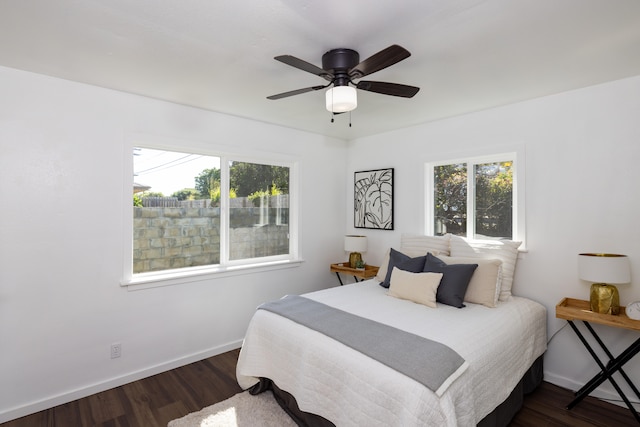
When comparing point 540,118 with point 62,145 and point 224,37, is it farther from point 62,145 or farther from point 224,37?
point 62,145

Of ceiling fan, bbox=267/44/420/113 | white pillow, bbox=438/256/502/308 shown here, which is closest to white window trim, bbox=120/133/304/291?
ceiling fan, bbox=267/44/420/113

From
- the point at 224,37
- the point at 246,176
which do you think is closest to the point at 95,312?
the point at 246,176

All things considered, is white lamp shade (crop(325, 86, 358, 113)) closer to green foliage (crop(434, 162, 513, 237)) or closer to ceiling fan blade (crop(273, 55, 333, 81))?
ceiling fan blade (crop(273, 55, 333, 81))

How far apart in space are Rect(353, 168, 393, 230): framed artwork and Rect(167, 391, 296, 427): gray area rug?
2.43 m

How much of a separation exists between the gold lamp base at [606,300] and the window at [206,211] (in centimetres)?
293

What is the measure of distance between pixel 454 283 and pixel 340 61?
75.6 inches

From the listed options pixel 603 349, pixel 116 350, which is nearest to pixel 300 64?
pixel 116 350

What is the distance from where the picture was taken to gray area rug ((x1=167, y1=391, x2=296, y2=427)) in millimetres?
2246

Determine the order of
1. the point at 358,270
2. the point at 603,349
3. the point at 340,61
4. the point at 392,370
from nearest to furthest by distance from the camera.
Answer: the point at 392,370, the point at 340,61, the point at 603,349, the point at 358,270

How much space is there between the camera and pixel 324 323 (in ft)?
7.31

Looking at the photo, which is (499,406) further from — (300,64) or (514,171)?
(300,64)

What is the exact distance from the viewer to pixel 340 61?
2.00 m

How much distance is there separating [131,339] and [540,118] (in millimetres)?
4057

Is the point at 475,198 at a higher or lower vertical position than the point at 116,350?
higher
